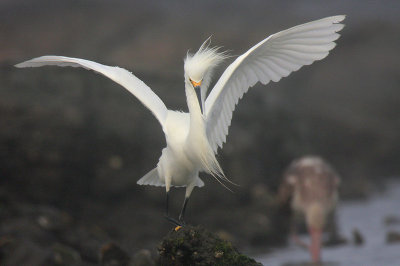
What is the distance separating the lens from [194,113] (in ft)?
17.0

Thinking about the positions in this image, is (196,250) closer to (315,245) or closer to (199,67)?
(199,67)

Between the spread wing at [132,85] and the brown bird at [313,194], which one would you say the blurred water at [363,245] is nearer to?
the brown bird at [313,194]

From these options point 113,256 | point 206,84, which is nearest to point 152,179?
point 206,84

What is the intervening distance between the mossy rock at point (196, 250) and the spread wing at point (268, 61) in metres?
1.07

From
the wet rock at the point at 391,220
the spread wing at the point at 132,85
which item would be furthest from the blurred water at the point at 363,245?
the spread wing at the point at 132,85

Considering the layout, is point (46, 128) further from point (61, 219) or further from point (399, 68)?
point (399, 68)

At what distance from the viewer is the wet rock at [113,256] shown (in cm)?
662

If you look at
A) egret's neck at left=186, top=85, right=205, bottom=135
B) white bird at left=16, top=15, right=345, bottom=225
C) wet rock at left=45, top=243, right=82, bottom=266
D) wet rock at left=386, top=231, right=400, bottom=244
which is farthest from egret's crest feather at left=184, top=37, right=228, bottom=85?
wet rock at left=386, top=231, right=400, bottom=244

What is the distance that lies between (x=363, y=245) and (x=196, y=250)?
5.20m

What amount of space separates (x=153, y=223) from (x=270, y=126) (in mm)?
3020

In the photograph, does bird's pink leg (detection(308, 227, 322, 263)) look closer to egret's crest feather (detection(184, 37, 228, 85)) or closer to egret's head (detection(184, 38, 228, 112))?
egret's head (detection(184, 38, 228, 112))

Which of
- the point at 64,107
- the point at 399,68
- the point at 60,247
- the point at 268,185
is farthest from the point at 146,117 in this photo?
the point at 399,68

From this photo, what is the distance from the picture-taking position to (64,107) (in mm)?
9617

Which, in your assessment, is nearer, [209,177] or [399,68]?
[209,177]
